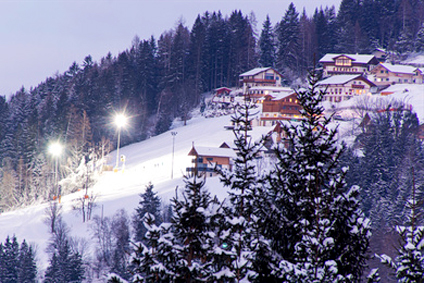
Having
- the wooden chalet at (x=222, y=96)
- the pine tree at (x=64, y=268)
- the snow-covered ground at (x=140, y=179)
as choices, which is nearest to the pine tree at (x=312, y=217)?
the pine tree at (x=64, y=268)

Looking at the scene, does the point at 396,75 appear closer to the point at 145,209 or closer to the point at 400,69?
the point at 400,69

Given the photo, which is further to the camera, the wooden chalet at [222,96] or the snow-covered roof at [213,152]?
the wooden chalet at [222,96]

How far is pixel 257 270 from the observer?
38.3 feet

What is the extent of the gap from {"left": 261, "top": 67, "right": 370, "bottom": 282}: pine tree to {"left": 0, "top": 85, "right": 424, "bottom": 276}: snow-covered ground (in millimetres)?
46587

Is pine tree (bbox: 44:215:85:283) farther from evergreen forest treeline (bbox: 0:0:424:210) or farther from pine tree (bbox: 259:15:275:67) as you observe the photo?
pine tree (bbox: 259:15:275:67)

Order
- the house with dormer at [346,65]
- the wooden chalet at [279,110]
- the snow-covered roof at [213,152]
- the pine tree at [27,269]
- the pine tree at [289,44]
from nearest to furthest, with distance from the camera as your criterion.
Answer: the pine tree at [27,269] < the snow-covered roof at [213,152] < the wooden chalet at [279,110] < the house with dormer at [346,65] < the pine tree at [289,44]

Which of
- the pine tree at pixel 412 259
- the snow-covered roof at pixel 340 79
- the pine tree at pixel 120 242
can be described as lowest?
the pine tree at pixel 120 242

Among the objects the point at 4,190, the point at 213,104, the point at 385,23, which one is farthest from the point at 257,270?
the point at 385,23

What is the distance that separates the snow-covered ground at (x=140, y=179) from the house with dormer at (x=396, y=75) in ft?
21.6

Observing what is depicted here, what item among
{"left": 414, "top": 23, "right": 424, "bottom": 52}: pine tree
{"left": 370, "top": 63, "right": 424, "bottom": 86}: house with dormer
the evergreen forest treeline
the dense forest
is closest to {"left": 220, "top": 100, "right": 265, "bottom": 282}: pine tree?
the dense forest

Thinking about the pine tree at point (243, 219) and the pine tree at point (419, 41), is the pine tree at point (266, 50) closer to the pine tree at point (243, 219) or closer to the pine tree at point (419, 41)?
the pine tree at point (419, 41)

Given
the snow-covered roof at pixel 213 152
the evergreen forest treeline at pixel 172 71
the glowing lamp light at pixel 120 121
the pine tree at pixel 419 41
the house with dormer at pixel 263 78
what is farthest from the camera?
the pine tree at pixel 419 41

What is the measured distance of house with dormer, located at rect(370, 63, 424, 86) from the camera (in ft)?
355

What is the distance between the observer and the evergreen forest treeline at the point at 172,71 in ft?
355
